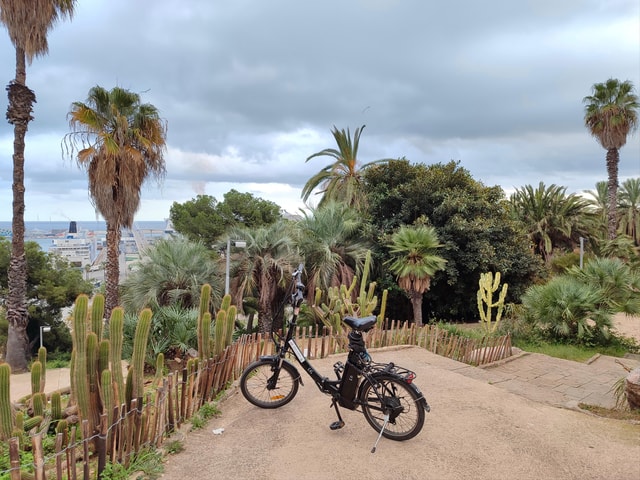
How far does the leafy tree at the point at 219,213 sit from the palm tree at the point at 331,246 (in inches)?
628

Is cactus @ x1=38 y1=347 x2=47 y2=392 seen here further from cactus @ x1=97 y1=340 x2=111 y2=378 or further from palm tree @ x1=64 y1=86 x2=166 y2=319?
palm tree @ x1=64 y1=86 x2=166 y2=319

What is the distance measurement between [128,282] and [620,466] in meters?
11.2

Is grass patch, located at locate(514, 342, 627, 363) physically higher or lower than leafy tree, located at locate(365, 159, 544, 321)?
lower

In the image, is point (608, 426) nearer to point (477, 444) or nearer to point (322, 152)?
point (477, 444)

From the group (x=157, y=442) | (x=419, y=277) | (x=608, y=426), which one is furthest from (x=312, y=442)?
(x=419, y=277)

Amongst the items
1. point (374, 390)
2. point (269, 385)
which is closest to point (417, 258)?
point (269, 385)

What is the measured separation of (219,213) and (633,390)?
28.2 metres

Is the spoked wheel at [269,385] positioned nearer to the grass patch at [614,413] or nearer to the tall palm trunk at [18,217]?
the grass patch at [614,413]

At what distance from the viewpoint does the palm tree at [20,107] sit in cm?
1252

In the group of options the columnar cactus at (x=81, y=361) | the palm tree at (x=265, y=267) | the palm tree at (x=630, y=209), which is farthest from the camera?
the palm tree at (x=630, y=209)

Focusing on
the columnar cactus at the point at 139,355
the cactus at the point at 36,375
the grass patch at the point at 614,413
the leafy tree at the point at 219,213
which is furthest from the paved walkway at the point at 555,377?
the leafy tree at the point at 219,213

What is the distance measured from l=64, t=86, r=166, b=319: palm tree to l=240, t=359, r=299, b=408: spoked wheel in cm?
1028

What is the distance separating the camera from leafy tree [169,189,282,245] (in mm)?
29723

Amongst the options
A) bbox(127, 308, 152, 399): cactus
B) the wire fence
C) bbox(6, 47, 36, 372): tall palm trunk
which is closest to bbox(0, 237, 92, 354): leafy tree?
bbox(6, 47, 36, 372): tall palm trunk
